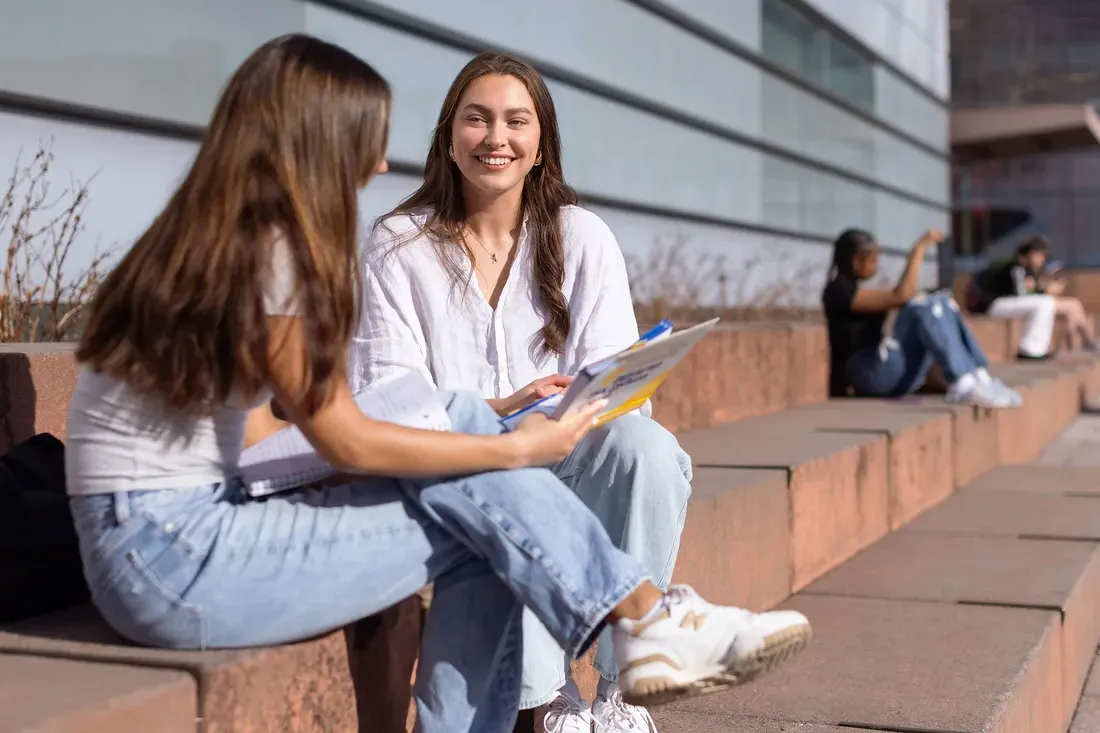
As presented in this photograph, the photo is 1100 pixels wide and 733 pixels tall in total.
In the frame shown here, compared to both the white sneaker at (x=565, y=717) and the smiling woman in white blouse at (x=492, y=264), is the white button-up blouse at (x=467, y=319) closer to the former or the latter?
the smiling woman in white blouse at (x=492, y=264)

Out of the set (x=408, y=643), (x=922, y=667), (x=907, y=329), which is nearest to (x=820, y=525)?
(x=922, y=667)

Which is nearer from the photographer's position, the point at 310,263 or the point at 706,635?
the point at 310,263

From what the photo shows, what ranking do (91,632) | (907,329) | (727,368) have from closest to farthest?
(91,632) → (727,368) → (907,329)

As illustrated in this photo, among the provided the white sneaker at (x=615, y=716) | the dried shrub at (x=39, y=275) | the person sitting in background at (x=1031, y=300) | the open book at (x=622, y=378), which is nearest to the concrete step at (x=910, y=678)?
the white sneaker at (x=615, y=716)

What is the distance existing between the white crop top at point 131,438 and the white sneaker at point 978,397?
5.96 metres

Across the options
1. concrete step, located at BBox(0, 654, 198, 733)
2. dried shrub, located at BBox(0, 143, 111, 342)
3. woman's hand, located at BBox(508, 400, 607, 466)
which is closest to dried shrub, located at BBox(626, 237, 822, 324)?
dried shrub, located at BBox(0, 143, 111, 342)

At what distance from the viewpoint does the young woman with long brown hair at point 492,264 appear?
3115 millimetres

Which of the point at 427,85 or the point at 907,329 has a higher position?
the point at 427,85

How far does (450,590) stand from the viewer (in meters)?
2.34

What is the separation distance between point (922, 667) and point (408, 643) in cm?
143

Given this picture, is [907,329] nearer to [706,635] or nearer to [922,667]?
[922,667]

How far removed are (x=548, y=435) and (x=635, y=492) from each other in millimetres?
405

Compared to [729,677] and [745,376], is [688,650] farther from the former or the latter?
[745,376]

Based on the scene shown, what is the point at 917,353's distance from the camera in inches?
307
